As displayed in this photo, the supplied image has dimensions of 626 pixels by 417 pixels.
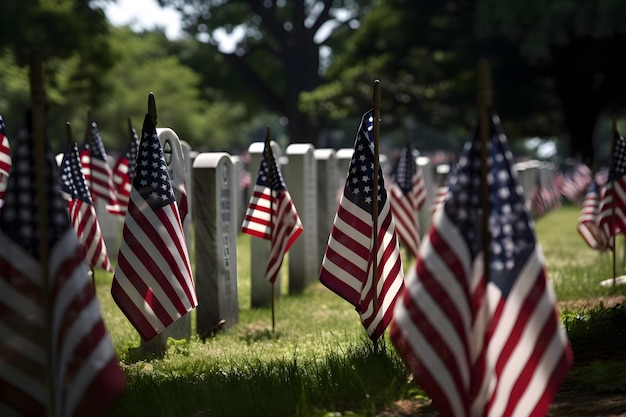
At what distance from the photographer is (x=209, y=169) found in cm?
1048

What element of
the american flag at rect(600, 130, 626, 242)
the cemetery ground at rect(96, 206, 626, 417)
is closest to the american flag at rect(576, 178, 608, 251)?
the american flag at rect(600, 130, 626, 242)

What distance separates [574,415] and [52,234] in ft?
11.6

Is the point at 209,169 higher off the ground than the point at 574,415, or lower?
higher

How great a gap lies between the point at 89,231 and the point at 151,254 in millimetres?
2214

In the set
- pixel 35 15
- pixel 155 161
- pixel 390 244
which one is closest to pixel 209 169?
pixel 155 161

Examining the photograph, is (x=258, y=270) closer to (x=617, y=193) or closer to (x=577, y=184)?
(x=617, y=193)

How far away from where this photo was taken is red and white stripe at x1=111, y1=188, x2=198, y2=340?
7.89 meters

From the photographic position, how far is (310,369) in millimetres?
7129

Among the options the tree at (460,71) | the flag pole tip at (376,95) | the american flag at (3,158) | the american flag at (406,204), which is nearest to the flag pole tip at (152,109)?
the american flag at (3,158)

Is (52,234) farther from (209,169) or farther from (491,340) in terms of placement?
(209,169)

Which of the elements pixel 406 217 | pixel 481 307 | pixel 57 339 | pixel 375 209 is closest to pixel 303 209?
pixel 406 217

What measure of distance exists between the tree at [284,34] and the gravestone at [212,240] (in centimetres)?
3826

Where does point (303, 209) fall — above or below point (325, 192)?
below

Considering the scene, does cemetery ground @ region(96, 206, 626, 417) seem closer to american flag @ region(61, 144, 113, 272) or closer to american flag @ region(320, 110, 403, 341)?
american flag @ region(320, 110, 403, 341)
